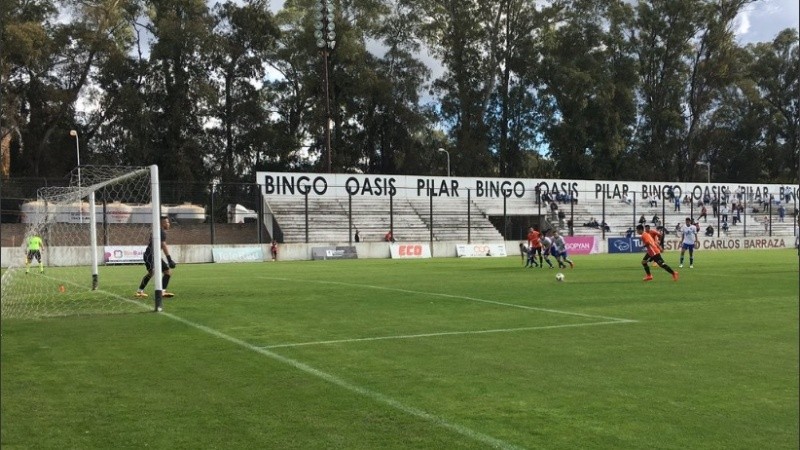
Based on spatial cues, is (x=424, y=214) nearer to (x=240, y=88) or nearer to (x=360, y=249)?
(x=360, y=249)

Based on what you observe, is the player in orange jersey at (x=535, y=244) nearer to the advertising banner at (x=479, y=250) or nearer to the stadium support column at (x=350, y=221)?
the advertising banner at (x=479, y=250)

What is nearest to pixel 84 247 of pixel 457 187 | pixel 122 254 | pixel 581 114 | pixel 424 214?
pixel 122 254

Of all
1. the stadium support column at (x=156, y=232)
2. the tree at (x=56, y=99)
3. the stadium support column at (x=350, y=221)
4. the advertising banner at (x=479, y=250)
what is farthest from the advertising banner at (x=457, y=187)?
the stadium support column at (x=156, y=232)

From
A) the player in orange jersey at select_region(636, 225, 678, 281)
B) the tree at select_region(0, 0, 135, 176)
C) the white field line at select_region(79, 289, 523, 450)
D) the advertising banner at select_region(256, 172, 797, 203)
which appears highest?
the tree at select_region(0, 0, 135, 176)

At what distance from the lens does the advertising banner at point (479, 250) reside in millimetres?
44344

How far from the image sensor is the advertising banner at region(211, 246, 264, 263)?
126ft

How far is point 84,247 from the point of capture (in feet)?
112

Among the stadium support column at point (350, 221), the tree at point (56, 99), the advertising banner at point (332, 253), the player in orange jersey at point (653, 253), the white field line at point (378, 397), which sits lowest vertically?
the white field line at point (378, 397)

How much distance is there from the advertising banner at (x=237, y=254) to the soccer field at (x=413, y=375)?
76.1 feet

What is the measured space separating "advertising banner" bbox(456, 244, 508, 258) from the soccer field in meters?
28.8

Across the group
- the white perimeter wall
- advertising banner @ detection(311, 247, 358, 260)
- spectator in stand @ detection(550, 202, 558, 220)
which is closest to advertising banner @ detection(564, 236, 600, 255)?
the white perimeter wall

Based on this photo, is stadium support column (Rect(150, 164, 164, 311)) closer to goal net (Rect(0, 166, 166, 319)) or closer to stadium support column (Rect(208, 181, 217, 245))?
goal net (Rect(0, 166, 166, 319))

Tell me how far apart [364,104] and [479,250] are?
92.5 ft

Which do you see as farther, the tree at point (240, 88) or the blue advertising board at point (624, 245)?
the tree at point (240, 88)
